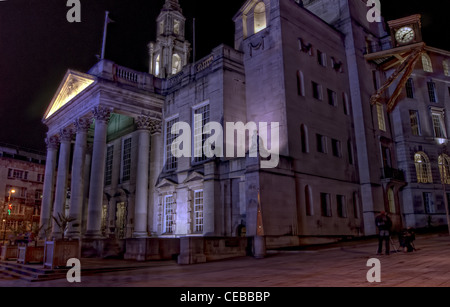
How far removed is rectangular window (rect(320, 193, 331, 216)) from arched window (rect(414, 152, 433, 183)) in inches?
492

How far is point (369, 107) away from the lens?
3234 centimetres

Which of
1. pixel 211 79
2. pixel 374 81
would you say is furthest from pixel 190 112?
pixel 374 81

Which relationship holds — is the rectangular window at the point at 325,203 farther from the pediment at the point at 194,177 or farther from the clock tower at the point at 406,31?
the clock tower at the point at 406,31

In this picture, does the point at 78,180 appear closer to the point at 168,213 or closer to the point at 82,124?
the point at 82,124

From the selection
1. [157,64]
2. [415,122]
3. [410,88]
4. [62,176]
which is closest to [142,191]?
[62,176]

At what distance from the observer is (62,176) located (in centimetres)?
3366

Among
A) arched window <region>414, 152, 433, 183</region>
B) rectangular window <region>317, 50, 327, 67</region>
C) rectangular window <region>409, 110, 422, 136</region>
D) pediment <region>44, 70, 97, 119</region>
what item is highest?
rectangular window <region>317, 50, 327, 67</region>

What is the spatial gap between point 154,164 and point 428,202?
2665cm

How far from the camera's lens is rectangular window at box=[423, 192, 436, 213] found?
→ 33219 mm

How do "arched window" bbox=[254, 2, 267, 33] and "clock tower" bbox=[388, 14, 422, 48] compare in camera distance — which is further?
"clock tower" bbox=[388, 14, 422, 48]

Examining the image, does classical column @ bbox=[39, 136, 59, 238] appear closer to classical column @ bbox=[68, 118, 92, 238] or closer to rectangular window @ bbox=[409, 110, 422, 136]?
classical column @ bbox=[68, 118, 92, 238]

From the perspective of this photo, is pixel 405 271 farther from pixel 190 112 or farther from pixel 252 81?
pixel 190 112

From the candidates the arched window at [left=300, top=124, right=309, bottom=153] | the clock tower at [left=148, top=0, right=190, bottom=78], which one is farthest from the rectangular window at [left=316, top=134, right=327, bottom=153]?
the clock tower at [left=148, top=0, right=190, bottom=78]

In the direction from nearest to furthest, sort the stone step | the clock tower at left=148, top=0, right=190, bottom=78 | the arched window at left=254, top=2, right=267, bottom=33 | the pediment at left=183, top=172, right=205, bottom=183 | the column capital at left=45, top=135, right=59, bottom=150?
the stone step < the pediment at left=183, top=172, right=205, bottom=183 < the arched window at left=254, top=2, right=267, bottom=33 < the column capital at left=45, top=135, right=59, bottom=150 < the clock tower at left=148, top=0, right=190, bottom=78
